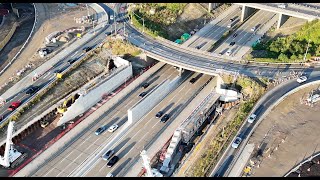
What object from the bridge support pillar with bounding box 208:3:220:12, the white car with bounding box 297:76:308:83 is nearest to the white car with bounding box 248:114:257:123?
the white car with bounding box 297:76:308:83

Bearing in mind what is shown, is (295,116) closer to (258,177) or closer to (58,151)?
(258,177)

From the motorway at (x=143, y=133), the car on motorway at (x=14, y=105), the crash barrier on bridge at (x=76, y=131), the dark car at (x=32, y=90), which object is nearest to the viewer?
the crash barrier on bridge at (x=76, y=131)

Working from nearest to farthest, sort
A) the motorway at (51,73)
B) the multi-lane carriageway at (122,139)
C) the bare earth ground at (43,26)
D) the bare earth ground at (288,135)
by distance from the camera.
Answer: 1. the bare earth ground at (288,135)
2. the multi-lane carriageway at (122,139)
3. the motorway at (51,73)
4. the bare earth ground at (43,26)

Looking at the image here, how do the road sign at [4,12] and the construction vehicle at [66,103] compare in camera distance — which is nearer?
the construction vehicle at [66,103]

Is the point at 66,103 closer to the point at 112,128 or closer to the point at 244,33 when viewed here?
the point at 112,128

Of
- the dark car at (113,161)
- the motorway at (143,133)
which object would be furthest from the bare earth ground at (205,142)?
the dark car at (113,161)

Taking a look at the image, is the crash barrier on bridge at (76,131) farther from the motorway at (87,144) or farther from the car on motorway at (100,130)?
the car on motorway at (100,130)

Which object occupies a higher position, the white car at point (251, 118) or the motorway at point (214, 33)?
the motorway at point (214, 33)
